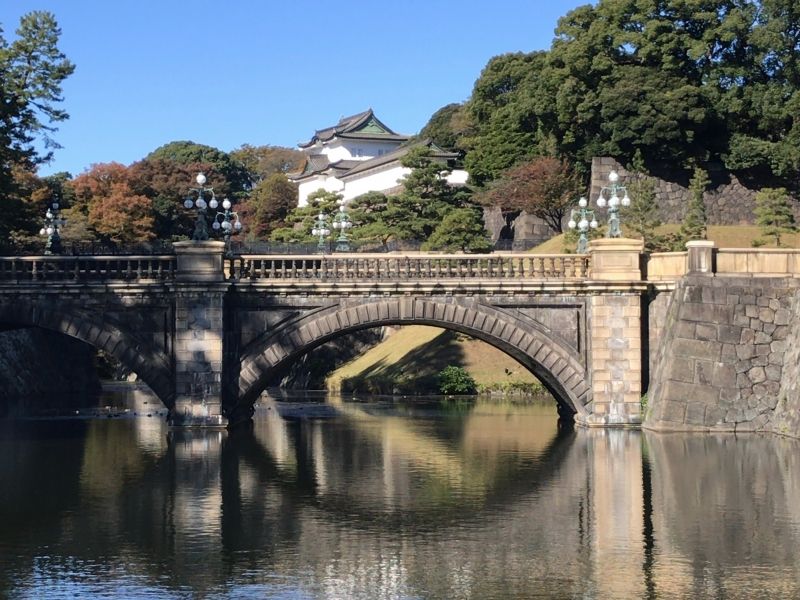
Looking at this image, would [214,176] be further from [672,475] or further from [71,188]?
[672,475]

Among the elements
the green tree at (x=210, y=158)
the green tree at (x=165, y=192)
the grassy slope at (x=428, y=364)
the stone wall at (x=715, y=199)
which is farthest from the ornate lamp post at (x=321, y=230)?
the green tree at (x=210, y=158)

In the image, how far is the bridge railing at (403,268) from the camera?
43406 millimetres

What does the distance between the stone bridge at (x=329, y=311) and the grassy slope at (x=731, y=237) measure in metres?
20.5

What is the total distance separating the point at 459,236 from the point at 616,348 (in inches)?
1096

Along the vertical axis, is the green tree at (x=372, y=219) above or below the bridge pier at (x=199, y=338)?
above

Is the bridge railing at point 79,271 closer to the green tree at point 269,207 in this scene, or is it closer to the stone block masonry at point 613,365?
the stone block masonry at point 613,365

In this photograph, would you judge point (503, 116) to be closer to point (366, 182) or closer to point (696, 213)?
point (366, 182)

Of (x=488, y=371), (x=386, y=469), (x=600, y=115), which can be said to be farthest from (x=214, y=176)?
(x=386, y=469)

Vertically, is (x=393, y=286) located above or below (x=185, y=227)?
below

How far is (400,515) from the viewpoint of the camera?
90.8 feet

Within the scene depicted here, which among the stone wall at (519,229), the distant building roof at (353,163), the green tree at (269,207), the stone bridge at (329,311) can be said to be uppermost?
the distant building roof at (353,163)

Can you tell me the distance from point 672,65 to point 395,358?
A: 22.0m

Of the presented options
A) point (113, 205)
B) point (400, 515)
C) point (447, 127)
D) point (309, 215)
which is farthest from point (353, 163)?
point (400, 515)

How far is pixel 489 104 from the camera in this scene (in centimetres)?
9812
